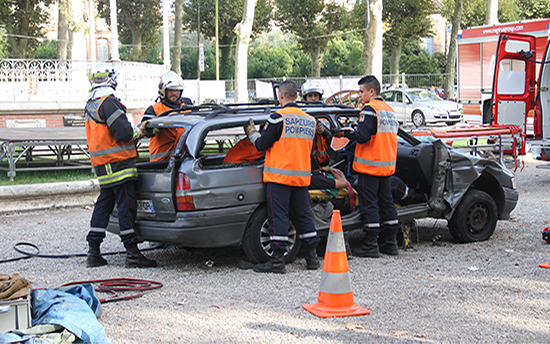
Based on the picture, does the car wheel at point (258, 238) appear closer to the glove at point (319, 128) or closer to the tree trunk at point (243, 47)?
the glove at point (319, 128)

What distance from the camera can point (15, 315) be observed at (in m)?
3.80

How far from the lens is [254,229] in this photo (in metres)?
5.70

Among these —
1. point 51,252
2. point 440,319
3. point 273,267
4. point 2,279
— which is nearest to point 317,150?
point 273,267

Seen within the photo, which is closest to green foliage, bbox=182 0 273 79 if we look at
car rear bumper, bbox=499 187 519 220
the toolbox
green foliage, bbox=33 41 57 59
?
green foliage, bbox=33 41 57 59

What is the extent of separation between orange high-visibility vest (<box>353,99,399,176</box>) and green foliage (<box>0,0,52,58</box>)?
3753 cm

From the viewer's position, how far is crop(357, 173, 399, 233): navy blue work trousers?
624cm

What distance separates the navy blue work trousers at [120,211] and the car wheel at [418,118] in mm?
21059

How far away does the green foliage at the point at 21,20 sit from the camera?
39031 mm

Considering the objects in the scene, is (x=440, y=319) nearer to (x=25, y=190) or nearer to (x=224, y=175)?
(x=224, y=175)

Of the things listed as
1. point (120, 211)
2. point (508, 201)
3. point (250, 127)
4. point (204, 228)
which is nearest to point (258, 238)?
point (204, 228)

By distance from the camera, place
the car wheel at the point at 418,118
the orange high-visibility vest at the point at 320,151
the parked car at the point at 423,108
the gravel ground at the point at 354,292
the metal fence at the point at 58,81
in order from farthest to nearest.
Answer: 1. the car wheel at the point at 418,118
2. the parked car at the point at 423,108
3. the metal fence at the point at 58,81
4. the orange high-visibility vest at the point at 320,151
5. the gravel ground at the point at 354,292

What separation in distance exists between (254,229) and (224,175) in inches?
24.2

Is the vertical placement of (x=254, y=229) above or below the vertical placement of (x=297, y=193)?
below

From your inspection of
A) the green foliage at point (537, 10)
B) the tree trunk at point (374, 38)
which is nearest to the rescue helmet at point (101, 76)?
the tree trunk at point (374, 38)
